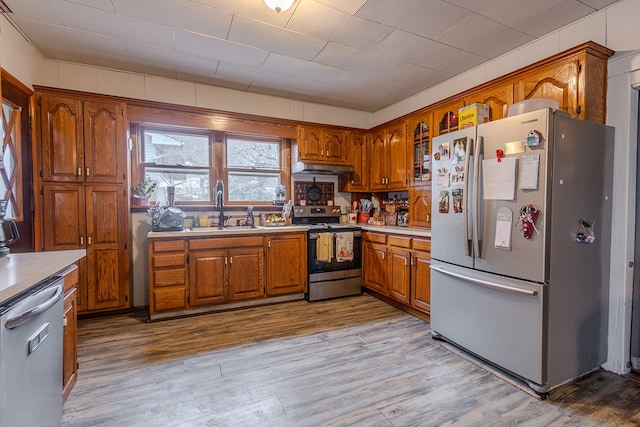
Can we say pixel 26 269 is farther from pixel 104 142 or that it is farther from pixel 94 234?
pixel 104 142

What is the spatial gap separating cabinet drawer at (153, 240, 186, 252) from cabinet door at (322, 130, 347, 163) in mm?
2194

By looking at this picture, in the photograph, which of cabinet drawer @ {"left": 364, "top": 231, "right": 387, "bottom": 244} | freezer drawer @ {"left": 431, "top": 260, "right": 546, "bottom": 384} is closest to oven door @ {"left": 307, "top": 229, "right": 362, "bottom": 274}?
cabinet drawer @ {"left": 364, "top": 231, "right": 387, "bottom": 244}

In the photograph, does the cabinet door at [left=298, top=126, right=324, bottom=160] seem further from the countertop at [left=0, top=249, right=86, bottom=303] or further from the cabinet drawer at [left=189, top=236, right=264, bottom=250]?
the countertop at [left=0, top=249, right=86, bottom=303]

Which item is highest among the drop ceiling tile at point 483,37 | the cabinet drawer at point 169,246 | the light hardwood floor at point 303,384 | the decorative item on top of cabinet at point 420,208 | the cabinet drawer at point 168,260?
the drop ceiling tile at point 483,37

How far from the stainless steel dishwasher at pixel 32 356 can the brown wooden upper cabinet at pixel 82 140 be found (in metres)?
2.02

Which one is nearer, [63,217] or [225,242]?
[63,217]

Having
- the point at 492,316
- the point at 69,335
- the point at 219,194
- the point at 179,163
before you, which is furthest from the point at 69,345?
the point at 492,316

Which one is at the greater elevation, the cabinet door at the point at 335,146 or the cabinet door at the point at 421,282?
the cabinet door at the point at 335,146

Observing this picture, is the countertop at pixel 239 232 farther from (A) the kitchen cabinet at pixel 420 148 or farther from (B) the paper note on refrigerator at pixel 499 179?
(B) the paper note on refrigerator at pixel 499 179

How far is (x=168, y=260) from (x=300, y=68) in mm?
2500

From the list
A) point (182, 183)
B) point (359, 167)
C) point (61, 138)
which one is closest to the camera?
point (61, 138)

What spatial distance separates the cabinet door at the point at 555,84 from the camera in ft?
7.00

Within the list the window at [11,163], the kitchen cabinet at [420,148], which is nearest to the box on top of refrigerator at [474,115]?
the kitchen cabinet at [420,148]

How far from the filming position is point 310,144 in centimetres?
406
